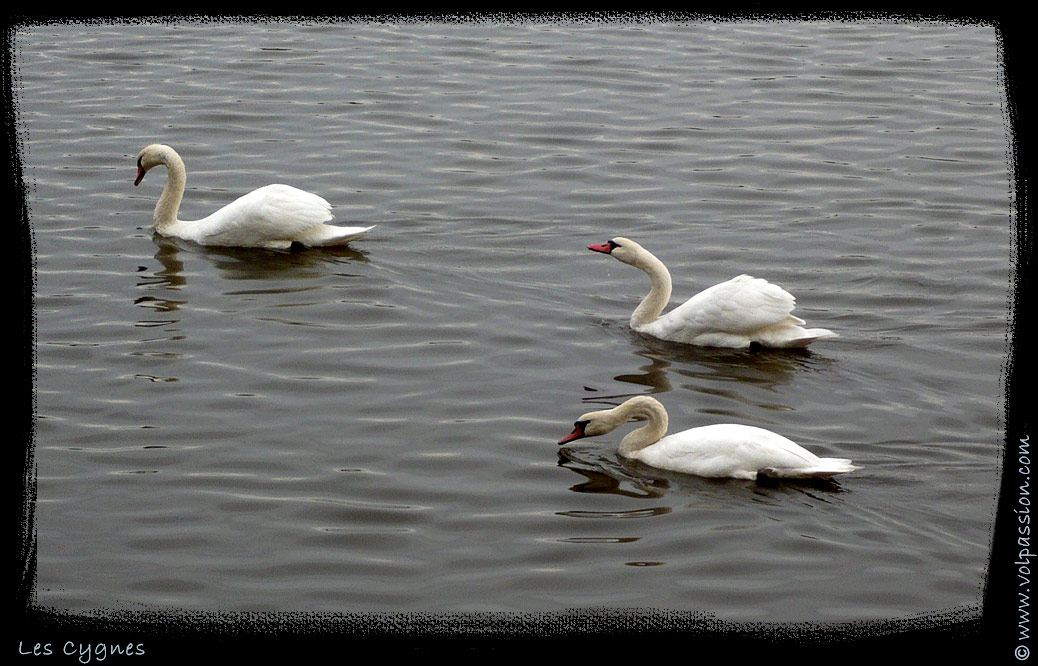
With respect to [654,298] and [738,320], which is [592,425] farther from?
[654,298]

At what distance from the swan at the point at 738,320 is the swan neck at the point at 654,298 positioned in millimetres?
108

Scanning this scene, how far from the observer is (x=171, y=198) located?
13523mm

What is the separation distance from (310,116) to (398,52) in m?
2.78

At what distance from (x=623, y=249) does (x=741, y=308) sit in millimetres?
1269

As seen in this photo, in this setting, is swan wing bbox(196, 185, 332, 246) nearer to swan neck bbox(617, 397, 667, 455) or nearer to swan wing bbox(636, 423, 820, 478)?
swan neck bbox(617, 397, 667, 455)

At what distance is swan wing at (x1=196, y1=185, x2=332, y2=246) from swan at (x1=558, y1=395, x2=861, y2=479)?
455 cm

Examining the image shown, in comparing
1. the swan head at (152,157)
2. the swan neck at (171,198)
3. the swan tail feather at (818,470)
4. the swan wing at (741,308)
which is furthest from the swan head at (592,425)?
the swan head at (152,157)

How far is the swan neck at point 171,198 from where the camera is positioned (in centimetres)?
1348

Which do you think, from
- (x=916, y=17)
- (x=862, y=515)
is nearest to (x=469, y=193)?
(x=862, y=515)

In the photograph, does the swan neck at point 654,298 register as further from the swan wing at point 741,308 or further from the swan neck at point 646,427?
the swan neck at point 646,427

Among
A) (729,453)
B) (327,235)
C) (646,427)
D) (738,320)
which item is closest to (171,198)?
(327,235)

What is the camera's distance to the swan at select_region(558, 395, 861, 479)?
27.8 feet

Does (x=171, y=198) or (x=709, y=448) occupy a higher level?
(x=171, y=198)

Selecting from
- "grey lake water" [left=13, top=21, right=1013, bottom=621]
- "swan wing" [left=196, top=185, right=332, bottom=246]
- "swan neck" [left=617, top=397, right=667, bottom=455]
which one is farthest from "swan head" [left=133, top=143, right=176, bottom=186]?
"swan neck" [left=617, top=397, right=667, bottom=455]
